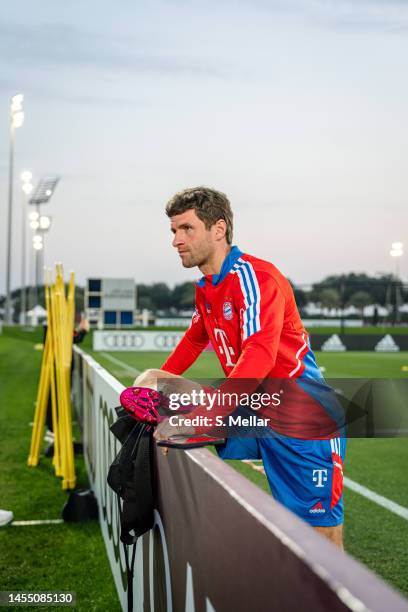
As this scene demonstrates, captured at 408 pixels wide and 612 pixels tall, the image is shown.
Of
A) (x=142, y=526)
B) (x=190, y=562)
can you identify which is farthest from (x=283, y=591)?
(x=142, y=526)

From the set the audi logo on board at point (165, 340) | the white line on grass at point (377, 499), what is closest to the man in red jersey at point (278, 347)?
the white line on grass at point (377, 499)

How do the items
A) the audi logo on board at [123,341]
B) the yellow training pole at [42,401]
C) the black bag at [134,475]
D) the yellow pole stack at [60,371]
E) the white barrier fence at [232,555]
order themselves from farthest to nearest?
the audi logo on board at [123,341], the yellow training pole at [42,401], the yellow pole stack at [60,371], the black bag at [134,475], the white barrier fence at [232,555]

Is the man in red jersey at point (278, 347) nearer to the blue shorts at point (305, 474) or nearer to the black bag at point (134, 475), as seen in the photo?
the blue shorts at point (305, 474)

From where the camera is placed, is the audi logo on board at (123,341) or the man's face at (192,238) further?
the audi logo on board at (123,341)

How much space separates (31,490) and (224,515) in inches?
209

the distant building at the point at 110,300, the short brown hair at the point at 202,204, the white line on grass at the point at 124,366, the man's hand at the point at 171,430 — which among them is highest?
the distant building at the point at 110,300

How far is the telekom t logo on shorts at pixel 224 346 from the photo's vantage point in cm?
266

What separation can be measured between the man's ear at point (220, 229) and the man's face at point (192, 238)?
14 mm

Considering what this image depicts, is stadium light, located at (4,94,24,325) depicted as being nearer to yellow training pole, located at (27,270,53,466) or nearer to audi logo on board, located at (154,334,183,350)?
audi logo on board, located at (154,334,183,350)

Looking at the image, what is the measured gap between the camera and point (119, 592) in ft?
12.3

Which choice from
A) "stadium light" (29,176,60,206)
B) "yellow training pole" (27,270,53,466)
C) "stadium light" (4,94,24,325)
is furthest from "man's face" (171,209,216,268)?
"stadium light" (29,176,60,206)

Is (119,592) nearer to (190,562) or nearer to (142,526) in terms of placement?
(142,526)

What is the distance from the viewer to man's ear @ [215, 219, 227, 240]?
254cm

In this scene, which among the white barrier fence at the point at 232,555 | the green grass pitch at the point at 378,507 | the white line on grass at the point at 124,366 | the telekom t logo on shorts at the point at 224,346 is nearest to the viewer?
the white barrier fence at the point at 232,555
